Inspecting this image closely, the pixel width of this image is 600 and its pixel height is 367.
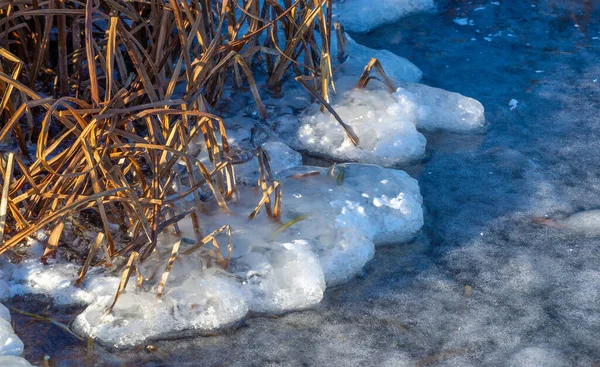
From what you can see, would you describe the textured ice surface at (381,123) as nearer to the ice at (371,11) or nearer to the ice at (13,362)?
the ice at (371,11)

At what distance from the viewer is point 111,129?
1552 millimetres

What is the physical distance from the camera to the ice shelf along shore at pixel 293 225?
1.62 m

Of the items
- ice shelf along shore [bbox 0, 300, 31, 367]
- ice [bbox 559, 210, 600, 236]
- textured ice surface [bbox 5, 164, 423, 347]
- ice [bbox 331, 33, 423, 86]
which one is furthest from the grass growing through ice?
ice [bbox 559, 210, 600, 236]

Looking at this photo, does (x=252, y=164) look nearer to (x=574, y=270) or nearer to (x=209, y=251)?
(x=209, y=251)

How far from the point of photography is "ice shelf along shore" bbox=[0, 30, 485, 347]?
1.62m

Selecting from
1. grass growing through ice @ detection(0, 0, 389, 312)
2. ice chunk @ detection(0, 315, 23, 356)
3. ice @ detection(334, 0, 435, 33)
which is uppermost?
grass growing through ice @ detection(0, 0, 389, 312)

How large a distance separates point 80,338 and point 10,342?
14 centimetres

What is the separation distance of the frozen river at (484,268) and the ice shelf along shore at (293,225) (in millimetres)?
47

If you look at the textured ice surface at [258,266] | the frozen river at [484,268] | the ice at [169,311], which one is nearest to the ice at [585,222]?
the frozen river at [484,268]

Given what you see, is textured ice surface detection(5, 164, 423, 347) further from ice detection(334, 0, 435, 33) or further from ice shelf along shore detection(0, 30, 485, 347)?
ice detection(334, 0, 435, 33)

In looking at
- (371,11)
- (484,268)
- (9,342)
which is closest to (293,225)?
(484,268)

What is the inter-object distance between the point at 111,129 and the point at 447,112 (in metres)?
1.20

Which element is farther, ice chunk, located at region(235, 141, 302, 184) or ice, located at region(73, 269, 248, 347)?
ice chunk, located at region(235, 141, 302, 184)

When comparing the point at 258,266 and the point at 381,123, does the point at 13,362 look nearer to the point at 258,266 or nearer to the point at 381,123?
the point at 258,266
